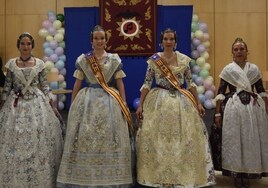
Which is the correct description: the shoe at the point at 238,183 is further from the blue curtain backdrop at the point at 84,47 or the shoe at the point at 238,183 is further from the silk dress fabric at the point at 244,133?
the blue curtain backdrop at the point at 84,47

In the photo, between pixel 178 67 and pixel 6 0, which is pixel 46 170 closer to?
pixel 178 67

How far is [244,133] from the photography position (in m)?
3.62

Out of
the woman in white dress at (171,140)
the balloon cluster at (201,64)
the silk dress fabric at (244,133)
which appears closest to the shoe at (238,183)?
the silk dress fabric at (244,133)

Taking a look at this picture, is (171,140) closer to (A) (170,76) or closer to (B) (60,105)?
(A) (170,76)

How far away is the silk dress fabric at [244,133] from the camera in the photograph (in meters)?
3.60

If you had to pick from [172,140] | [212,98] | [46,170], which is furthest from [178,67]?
[212,98]

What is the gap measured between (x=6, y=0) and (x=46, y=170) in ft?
19.8

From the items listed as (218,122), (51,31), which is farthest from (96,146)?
(51,31)

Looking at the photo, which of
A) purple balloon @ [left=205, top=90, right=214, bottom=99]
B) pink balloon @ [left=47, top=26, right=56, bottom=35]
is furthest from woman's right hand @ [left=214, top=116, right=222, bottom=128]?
pink balloon @ [left=47, top=26, right=56, bottom=35]

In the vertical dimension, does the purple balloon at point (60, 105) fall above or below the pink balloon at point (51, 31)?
below

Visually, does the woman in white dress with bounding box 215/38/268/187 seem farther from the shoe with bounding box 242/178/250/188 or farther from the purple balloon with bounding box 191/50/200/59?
the purple balloon with bounding box 191/50/200/59

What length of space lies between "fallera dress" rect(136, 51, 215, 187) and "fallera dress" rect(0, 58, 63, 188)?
0.71 m

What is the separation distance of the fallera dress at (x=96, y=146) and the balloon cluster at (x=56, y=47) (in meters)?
4.44

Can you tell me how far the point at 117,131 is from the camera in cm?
327
